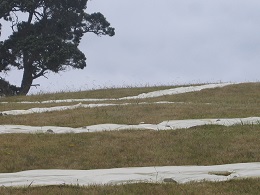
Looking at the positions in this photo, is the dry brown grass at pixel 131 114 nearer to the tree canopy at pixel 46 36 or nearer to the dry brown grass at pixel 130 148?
the dry brown grass at pixel 130 148

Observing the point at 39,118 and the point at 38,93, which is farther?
the point at 38,93

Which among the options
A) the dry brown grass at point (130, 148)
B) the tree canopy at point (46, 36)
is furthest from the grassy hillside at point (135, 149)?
the tree canopy at point (46, 36)

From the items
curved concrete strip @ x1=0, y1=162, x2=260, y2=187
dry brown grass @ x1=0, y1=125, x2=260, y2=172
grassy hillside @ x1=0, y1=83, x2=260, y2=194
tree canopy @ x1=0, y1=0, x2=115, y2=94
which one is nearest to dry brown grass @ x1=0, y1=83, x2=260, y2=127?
grassy hillside @ x1=0, y1=83, x2=260, y2=194

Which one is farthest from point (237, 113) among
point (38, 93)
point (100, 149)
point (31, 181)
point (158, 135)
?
point (38, 93)

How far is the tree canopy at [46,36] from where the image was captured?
26.9 meters

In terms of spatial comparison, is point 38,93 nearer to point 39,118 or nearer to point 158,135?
point 39,118

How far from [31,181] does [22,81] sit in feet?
74.3

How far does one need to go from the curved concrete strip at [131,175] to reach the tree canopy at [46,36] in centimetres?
2002

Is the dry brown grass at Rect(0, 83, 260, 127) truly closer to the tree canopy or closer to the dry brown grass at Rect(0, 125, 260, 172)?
the dry brown grass at Rect(0, 125, 260, 172)

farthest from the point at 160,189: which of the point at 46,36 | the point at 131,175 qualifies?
the point at 46,36

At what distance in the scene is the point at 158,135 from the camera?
9672mm

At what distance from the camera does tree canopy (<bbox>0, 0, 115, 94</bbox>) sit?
26.9 meters

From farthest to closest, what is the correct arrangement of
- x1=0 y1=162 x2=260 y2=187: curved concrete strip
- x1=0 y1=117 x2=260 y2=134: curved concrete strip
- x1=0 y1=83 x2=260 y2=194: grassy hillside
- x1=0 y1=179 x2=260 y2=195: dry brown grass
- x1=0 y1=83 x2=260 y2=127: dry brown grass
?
x1=0 y1=83 x2=260 y2=127: dry brown grass, x1=0 y1=117 x2=260 y2=134: curved concrete strip, x1=0 y1=162 x2=260 y2=187: curved concrete strip, x1=0 y1=83 x2=260 y2=194: grassy hillside, x1=0 y1=179 x2=260 y2=195: dry brown grass

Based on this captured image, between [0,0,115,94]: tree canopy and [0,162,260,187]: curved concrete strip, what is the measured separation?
65.7 ft
